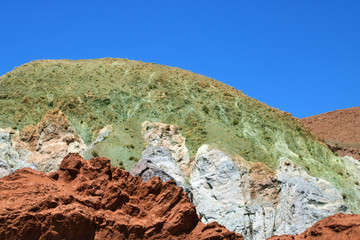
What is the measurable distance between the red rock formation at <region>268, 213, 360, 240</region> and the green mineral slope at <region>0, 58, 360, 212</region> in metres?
27.0

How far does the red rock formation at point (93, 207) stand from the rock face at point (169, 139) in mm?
26242

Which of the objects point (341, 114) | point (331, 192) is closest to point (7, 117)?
point (331, 192)

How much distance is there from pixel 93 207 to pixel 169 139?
1257 inches

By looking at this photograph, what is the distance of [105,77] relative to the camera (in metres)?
69.2

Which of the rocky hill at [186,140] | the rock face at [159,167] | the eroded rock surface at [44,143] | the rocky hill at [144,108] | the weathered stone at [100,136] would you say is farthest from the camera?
the rocky hill at [144,108]

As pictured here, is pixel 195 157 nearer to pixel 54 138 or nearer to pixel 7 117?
pixel 54 138

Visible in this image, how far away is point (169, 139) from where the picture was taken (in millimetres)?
57000

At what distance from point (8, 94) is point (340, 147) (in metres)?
43.0

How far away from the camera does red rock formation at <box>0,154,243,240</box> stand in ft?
76.4

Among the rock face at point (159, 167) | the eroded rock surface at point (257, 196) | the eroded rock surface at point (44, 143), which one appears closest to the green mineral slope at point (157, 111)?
the eroded rock surface at point (44, 143)

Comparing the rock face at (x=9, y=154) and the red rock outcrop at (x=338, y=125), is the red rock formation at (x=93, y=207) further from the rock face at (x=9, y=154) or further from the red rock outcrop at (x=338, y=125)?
the red rock outcrop at (x=338, y=125)

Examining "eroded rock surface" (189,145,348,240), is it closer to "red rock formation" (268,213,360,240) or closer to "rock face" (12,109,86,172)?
"rock face" (12,109,86,172)

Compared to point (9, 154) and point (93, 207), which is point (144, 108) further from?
point (93, 207)

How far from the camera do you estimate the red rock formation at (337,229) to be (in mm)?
24375
